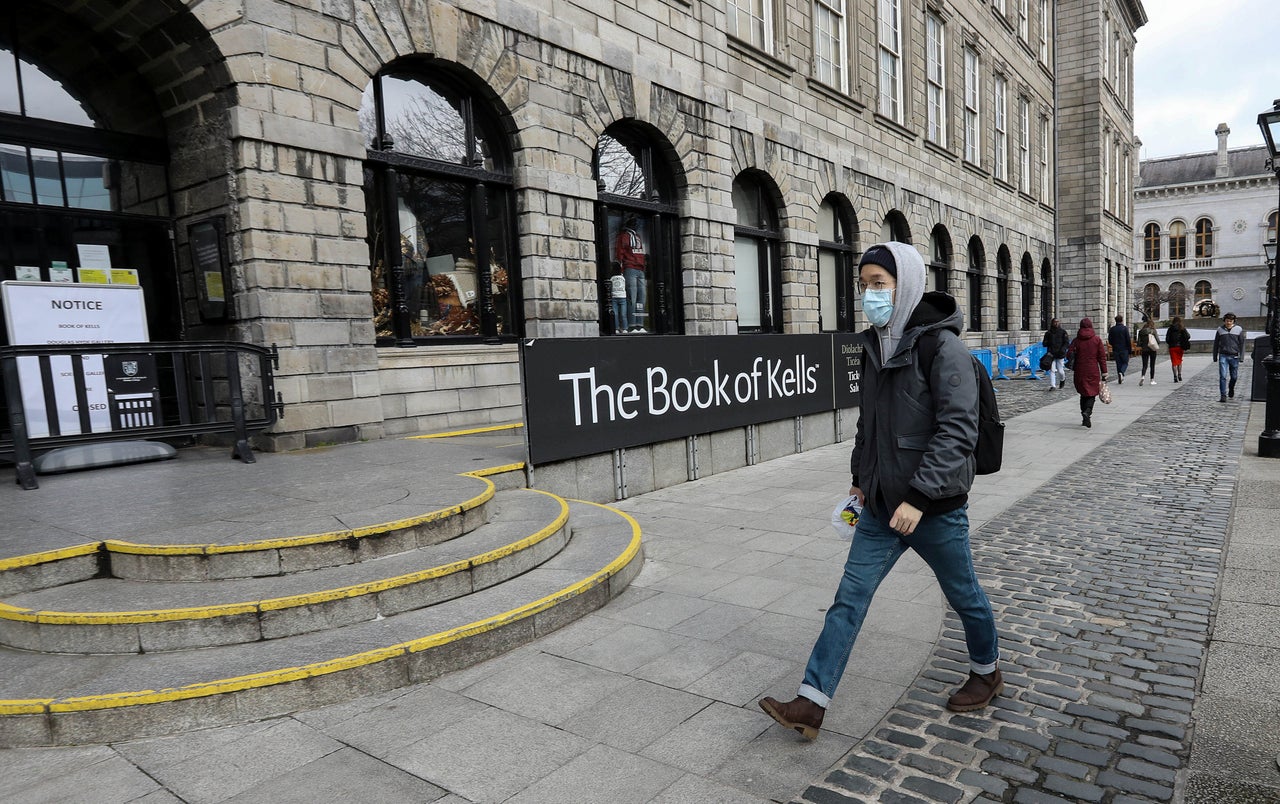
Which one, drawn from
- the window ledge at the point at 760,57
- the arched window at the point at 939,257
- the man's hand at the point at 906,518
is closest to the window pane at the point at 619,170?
the window ledge at the point at 760,57

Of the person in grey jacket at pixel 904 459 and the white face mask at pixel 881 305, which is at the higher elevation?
the white face mask at pixel 881 305

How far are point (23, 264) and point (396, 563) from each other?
5.67 meters

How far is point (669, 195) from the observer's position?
Result: 1277cm

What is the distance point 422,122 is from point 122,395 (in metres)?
4.69

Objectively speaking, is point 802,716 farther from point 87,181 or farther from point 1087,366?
point 1087,366

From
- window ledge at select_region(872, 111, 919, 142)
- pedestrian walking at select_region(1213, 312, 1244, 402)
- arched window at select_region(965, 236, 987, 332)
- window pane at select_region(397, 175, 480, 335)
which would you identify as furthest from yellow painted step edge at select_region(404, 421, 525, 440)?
arched window at select_region(965, 236, 987, 332)

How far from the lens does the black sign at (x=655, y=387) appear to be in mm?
7023

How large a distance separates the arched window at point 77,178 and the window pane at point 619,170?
19.4 feet

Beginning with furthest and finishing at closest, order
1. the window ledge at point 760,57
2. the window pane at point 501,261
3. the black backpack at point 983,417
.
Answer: the window ledge at point 760,57 < the window pane at point 501,261 < the black backpack at point 983,417

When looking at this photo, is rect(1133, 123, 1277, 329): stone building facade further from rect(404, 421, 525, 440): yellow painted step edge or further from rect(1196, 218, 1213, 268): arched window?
rect(404, 421, 525, 440): yellow painted step edge

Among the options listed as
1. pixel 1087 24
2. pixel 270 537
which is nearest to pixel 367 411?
pixel 270 537

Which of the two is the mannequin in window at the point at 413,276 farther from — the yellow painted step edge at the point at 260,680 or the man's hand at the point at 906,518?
the man's hand at the point at 906,518

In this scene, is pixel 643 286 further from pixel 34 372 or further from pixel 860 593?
pixel 860 593

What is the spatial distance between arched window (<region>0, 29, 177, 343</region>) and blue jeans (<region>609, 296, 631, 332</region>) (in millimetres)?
5937
